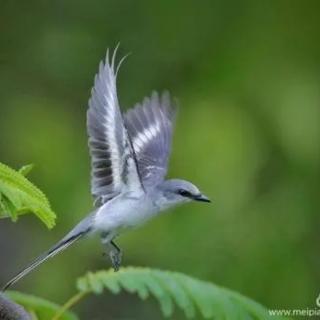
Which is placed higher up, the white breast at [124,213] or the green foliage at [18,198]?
the green foliage at [18,198]

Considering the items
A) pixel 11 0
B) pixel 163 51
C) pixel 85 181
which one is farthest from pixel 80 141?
pixel 11 0

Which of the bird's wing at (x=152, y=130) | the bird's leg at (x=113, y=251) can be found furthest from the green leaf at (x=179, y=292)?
the bird's wing at (x=152, y=130)

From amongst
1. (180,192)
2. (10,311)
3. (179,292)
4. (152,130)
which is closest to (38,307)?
(179,292)

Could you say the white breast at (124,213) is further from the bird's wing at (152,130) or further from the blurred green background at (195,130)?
the blurred green background at (195,130)

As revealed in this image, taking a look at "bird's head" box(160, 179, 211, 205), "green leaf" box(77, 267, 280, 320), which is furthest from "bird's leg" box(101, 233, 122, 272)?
"bird's head" box(160, 179, 211, 205)

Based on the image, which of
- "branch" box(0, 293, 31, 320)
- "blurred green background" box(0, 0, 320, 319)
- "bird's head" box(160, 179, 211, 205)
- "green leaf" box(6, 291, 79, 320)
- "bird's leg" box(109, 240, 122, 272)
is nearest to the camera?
"branch" box(0, 293, 31, 320)

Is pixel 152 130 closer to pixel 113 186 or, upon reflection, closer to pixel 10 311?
pixel 113 186

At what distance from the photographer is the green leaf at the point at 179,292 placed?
13.6ft

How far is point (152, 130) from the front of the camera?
557 centimetres

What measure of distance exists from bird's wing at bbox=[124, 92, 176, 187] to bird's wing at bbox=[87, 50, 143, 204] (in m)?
0.60

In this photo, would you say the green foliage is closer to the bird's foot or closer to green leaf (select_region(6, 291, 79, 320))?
the bird's foot

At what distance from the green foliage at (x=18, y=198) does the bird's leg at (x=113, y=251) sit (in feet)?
2.14

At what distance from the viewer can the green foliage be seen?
9.57 ft

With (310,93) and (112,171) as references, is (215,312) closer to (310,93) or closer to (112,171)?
(112,171)
